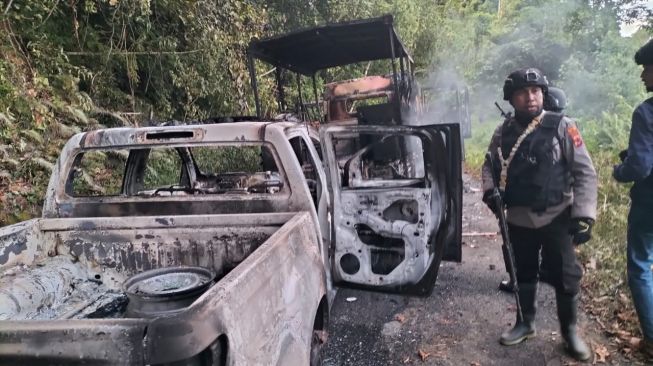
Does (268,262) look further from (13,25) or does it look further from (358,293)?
(13,25)

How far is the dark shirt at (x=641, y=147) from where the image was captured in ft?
9.29

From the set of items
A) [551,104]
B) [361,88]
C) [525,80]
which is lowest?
[551,104]

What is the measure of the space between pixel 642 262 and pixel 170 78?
27.4 feet

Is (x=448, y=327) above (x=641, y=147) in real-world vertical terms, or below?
below

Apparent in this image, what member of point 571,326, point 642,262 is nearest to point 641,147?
point 642,262

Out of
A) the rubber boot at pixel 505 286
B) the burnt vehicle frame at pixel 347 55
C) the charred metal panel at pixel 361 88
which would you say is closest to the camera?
the rubber boot at pixel 505 286

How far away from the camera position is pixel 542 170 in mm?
3150

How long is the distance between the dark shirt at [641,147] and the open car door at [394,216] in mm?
1140

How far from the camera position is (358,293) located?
4.72m

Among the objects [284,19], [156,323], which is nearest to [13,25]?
[284,19]

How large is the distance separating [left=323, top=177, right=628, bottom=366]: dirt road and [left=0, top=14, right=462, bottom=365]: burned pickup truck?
1.54ft

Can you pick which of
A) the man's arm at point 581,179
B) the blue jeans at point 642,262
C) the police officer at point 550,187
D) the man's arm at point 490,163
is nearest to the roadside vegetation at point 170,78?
the blue jeans at point 642,262

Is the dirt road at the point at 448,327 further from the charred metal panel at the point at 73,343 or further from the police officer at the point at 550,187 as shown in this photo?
the charred metal panel at the point at 73,343

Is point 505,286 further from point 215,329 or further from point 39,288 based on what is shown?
point 39,288
